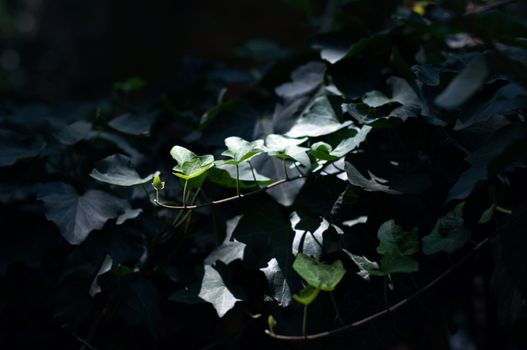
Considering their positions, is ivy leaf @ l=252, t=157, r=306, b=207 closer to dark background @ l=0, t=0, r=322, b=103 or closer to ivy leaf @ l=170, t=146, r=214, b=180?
ivy leaf @ l=170, t=146, r=214, b=180

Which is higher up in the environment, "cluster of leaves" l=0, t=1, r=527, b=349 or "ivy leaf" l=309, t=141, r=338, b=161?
"ivy leaf" l=309, t=141, r=338, b=161

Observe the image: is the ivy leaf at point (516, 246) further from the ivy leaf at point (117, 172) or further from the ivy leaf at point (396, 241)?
the ivy leaf at point (117, 172)

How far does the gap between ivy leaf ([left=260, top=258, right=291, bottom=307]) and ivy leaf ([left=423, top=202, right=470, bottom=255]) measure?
0.77ft

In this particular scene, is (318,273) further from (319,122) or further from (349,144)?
(319,122)

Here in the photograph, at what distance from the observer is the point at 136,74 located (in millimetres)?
3672

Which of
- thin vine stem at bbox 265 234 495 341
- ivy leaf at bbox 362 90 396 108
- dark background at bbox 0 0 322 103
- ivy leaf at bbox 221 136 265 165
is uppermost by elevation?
ivy leaf at bbox 362 90 396 108

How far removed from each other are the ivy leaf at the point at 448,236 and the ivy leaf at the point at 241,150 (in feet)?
0.97

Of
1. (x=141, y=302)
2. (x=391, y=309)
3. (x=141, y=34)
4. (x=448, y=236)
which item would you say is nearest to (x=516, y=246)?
(x=448, y=236)

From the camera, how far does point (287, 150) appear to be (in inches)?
32.3

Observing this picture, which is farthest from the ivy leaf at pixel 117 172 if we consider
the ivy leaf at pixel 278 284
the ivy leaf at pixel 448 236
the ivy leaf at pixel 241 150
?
the ivy leaf at pixel 448 236

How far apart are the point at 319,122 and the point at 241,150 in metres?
0.23

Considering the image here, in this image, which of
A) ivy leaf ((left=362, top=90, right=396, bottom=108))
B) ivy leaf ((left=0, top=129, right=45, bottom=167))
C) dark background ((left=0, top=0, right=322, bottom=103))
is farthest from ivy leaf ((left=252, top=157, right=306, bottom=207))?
dark background ((left=0, top=0, right=322, bottom=103))

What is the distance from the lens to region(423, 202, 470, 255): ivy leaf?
2.41ft

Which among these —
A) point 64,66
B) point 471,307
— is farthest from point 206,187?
point 64,66
